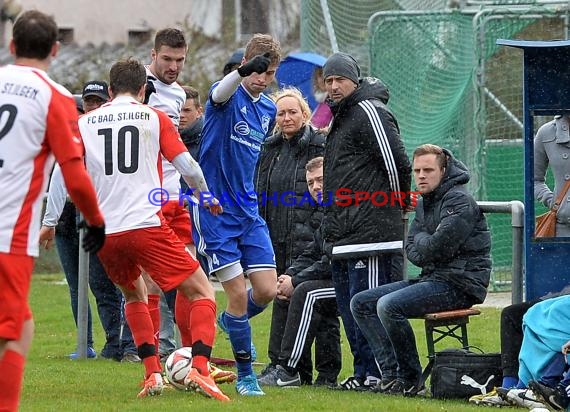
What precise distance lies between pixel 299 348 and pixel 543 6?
27.5 ft

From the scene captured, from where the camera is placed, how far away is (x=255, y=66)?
325 inches

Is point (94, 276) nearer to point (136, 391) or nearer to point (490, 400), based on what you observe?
point (136, 391)

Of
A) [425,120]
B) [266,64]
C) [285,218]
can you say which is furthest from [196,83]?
[266,64]

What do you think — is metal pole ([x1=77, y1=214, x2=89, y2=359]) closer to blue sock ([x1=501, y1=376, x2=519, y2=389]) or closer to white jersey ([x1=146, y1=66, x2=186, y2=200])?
white jersey ([x1=146, y1=66, x2=186, y2=200])

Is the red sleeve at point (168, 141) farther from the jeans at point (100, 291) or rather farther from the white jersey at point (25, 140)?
the jeans at point (100, 291)

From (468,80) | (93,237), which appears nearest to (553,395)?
(93,237)

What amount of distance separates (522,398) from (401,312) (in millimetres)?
1137

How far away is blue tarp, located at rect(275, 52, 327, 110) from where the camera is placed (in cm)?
1609

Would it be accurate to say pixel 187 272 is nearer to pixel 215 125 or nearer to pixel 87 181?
pixel 215 125

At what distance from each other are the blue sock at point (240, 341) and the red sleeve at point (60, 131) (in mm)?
2712

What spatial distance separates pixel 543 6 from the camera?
16.3 meters

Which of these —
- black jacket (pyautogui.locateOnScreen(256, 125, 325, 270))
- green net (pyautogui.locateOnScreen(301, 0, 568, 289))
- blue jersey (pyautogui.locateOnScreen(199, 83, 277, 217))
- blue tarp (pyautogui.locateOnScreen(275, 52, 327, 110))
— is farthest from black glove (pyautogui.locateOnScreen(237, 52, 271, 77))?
green net (pyautogui.locateOnScreen(301, 0, 568, 289))

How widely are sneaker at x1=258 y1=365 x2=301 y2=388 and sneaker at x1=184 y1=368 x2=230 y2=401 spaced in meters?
1.16

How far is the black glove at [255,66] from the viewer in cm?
825
